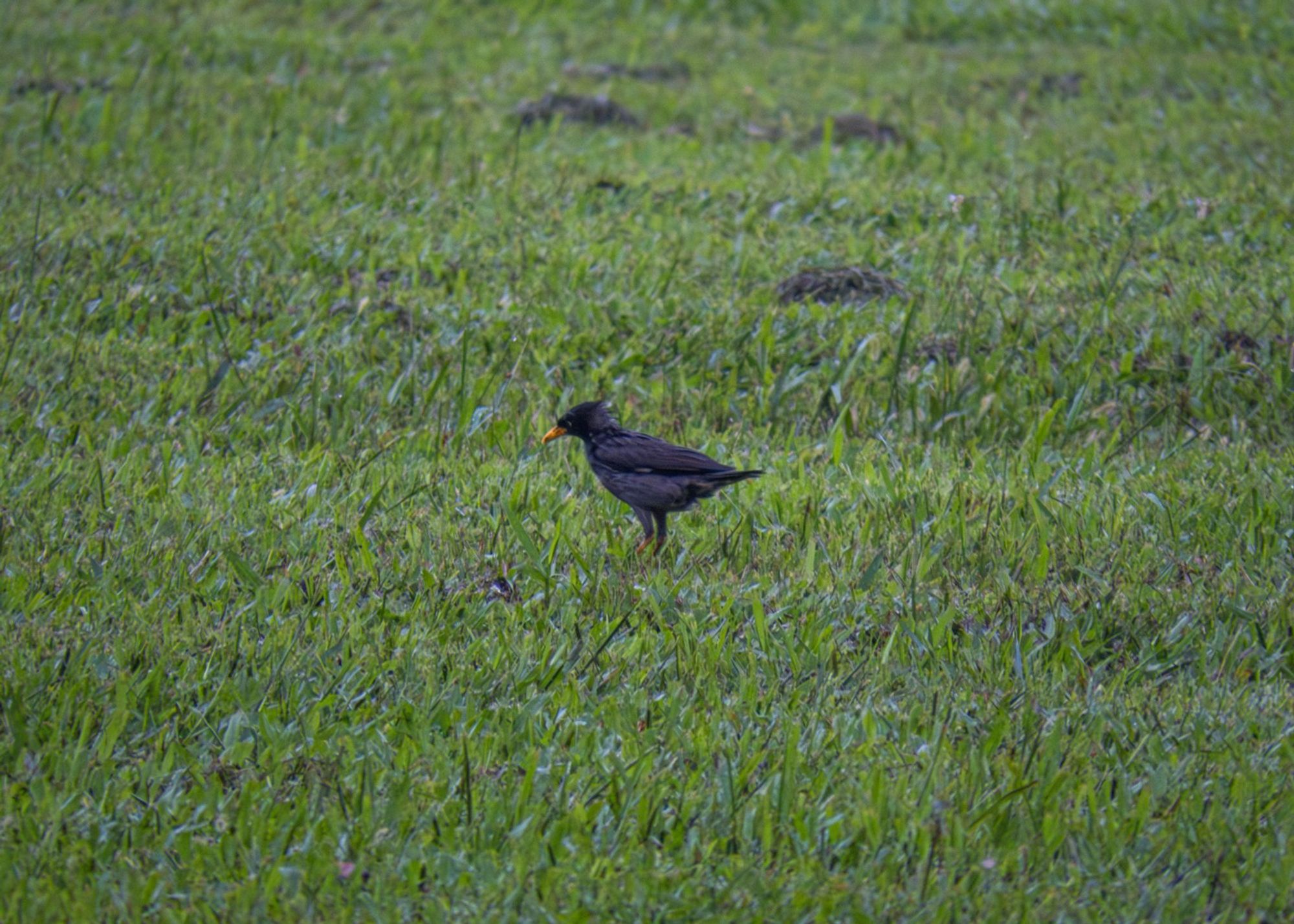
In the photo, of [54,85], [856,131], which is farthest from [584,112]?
[54,85]

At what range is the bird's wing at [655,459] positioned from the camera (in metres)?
5.79

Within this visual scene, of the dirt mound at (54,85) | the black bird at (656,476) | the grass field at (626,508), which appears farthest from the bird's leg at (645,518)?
the dirt mound at (54,85)

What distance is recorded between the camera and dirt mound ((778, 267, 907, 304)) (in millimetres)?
8344

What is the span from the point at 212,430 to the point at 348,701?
282 cm

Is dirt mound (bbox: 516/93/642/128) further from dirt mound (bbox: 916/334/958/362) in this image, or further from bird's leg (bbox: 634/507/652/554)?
bird's leg (bbox: 634/507/652/554)

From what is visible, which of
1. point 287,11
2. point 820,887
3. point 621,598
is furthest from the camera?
point 287,11

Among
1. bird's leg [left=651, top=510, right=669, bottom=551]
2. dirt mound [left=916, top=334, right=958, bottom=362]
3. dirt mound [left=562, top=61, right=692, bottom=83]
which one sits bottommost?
bird's leg [left=651, top=510, right=669, bottom=551]

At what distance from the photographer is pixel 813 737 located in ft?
14.0

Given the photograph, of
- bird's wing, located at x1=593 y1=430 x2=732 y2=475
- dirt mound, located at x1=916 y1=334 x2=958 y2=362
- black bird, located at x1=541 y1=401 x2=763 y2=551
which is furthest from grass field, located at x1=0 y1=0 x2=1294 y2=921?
bird's wing, located at x1=593 y1=430 x2=732 y2=475

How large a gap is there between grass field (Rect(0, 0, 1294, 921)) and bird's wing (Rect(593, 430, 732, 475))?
0.32 metres

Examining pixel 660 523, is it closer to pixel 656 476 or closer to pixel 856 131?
pixel 656 476

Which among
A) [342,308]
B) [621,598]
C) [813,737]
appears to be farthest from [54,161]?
[813,737]

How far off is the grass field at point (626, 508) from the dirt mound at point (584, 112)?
219mm

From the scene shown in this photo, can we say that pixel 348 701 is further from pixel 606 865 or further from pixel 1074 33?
pixel 1074 33
